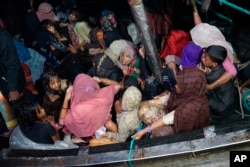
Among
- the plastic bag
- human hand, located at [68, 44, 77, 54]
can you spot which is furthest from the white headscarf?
human hand, located at [68, 44, 77, 54]

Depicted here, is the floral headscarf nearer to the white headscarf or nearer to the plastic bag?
the white headscarf

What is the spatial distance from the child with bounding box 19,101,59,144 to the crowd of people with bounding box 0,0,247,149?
0.01m

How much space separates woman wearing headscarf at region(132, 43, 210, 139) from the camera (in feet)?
11.7

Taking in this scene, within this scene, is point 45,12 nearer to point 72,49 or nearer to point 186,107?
point 72,49

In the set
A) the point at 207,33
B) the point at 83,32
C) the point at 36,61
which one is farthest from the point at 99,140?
the point at 83,32

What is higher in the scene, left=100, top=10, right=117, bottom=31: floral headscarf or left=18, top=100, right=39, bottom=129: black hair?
left=100, top=10, right=117, bottom=31: floral headscarf

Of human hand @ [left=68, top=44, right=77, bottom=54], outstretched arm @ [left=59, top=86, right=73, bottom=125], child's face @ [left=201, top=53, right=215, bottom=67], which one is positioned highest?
human hand @ [left=68, top=44, right=77, bottom=54]

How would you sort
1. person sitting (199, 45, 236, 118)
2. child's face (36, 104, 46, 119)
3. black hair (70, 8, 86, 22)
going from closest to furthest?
child's face (36, 104, 46, 119) < person sitting (199, 45, 236, 118) < black hair (70, 8, 86, 22)

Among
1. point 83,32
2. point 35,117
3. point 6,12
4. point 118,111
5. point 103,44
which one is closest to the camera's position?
point 35,117

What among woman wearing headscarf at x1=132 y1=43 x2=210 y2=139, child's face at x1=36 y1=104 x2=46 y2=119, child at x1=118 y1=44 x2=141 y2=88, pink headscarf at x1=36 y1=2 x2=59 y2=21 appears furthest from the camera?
pink headscarf at x1=36 y1=2 x2=59 y2=21

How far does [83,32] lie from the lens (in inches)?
255

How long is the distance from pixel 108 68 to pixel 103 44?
111 cm

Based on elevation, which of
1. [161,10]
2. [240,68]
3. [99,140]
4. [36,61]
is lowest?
[99,140]

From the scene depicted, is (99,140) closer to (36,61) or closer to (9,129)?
(9,129)
